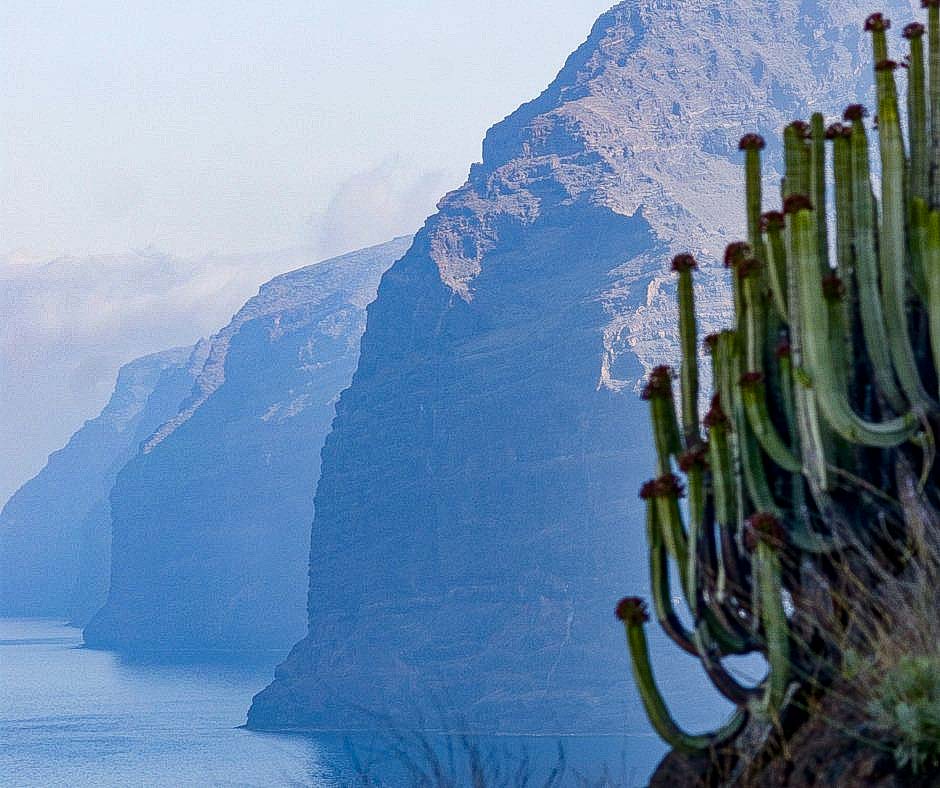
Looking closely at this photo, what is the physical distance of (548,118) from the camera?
15538 cm

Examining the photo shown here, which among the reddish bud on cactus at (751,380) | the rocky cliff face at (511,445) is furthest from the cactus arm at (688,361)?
the rocky cliff face at (511,445)

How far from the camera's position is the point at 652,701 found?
19.8 feet

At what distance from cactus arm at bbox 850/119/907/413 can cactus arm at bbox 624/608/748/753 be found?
1.41 m

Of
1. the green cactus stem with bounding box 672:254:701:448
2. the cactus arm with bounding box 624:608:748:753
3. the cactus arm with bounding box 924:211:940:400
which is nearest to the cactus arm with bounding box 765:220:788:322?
the green cactus stem with bounding box 672:254:701:448

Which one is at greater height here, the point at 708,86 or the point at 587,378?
the point at 708,86

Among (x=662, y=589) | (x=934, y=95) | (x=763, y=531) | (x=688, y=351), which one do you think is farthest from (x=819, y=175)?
(x=662, y=589)

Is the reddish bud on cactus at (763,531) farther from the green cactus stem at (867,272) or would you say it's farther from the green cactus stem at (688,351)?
the green cactus stem at (688,351)

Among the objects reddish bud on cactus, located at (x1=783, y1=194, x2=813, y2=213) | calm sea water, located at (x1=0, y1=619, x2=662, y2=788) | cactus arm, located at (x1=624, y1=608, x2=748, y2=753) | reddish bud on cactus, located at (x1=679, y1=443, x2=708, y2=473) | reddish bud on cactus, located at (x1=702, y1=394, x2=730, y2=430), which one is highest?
reddish bud on cactus, located at (x1=783, y1=194, x2=813, y2=213)

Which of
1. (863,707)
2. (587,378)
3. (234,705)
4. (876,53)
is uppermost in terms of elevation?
(587,378)

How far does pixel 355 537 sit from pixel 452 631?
1839cm

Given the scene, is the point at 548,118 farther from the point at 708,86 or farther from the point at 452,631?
the point at 452,631

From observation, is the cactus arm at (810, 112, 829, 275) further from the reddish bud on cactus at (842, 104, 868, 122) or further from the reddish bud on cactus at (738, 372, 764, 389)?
the reddish bud on cactus at (738, 372, 764, 389)

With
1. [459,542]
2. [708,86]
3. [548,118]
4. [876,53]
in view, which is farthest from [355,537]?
[876,53]

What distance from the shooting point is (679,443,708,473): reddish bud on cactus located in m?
6.04
